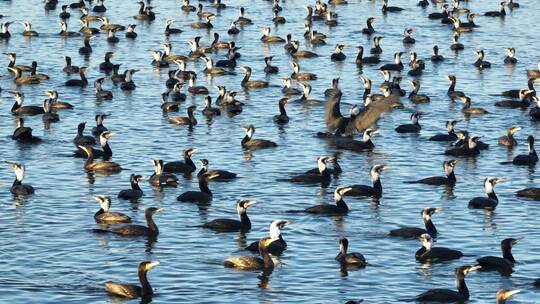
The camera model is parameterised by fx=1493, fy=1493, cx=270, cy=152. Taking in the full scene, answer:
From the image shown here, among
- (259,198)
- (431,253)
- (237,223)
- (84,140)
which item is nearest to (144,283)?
(237,223)

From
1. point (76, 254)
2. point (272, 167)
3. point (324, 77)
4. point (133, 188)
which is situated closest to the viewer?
point (76, 254)

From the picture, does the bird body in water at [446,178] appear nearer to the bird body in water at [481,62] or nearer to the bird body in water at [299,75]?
the bird body in water at [299,75]

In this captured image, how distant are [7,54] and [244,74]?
38.7 feet

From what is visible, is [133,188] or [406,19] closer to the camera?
[133,188]

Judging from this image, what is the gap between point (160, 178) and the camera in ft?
159

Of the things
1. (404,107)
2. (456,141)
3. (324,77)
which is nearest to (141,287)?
(456,141)

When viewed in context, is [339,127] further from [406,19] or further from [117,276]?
[406,19]

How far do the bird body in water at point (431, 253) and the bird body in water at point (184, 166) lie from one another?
44.1 ft

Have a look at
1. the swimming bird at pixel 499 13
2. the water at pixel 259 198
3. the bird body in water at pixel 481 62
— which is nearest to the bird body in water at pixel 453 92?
the water at pixel 259 198

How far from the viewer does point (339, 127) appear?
5350cm

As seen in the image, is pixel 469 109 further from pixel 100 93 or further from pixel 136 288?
pixel 136 288

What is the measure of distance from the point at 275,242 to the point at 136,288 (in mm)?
5631

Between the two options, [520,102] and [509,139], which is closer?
[509,139]

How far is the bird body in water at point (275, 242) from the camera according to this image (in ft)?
130
